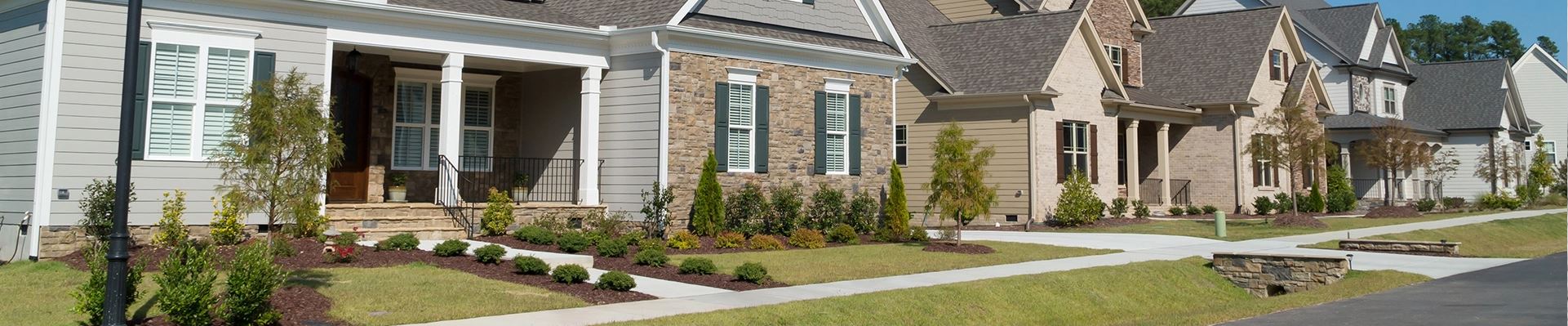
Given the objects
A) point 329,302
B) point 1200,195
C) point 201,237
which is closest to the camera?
point 329,302

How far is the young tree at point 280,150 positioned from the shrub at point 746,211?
31.3 ft

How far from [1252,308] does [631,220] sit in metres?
11.0

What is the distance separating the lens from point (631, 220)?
20.9 meters

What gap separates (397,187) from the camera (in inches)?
805

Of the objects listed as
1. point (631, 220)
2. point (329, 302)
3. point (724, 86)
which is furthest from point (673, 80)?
point (329, 302)

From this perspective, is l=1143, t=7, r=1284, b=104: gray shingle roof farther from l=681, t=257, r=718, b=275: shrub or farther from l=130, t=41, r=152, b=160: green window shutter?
l=130, t=41, r=152, b=160: green window shutter

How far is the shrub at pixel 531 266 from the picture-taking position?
1442 centimetres

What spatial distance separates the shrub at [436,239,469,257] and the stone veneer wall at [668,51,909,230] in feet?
17.7

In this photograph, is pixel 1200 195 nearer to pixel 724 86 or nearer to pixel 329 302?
pixel 724 86

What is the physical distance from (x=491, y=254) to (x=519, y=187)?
7147 mm

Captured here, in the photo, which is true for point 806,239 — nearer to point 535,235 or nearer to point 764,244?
point 764,244

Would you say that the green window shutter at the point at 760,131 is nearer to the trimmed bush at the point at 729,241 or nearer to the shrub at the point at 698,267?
the trimmed bush at the point at 729,241

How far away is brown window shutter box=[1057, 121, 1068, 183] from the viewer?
1144 inches

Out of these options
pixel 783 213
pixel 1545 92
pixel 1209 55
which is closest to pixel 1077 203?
pixel 783 213
